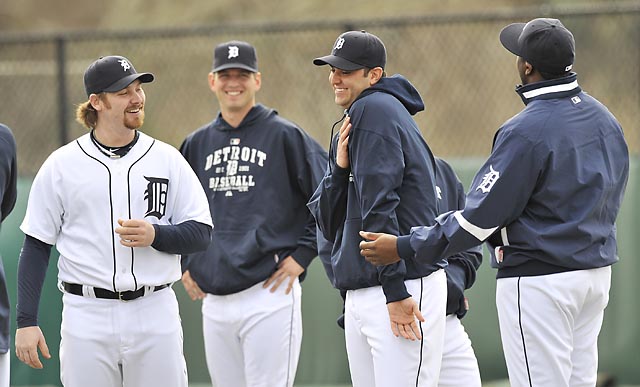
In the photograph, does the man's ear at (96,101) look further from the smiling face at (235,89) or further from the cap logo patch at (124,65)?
the smiling face at (235,89)

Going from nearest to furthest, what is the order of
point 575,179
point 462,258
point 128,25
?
1. point 575,179
2. point 462,258
3. point 128,25

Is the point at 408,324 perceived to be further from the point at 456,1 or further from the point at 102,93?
the point at 456,1

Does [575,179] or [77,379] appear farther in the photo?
[77,379]

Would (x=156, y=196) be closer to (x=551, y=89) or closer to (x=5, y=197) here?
(x=5, y=197)

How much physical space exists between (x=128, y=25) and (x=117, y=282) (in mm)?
13341

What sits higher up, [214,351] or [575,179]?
[575,179]

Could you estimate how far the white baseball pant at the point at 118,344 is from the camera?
14.7 feet

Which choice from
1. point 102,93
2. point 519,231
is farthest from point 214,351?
point 519,231

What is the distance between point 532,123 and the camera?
13.4ft

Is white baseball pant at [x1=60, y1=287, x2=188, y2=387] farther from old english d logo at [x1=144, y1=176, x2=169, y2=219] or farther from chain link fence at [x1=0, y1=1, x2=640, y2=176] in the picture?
chain link fence at [x1=0, y1=1, x2=640, y2=176]

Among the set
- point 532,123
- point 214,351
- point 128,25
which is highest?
point 128,25

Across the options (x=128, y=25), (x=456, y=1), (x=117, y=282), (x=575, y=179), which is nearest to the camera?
(x=575, y=179)

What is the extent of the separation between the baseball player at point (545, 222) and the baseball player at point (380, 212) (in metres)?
0.15

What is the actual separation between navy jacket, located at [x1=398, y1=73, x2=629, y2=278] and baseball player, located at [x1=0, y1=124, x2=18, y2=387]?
1609 millimetres
